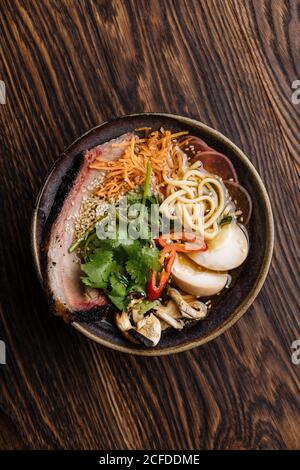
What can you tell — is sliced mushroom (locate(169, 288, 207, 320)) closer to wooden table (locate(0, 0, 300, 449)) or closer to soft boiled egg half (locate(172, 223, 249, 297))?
soft boiled egg half (locate(172, 223, 249, 297))

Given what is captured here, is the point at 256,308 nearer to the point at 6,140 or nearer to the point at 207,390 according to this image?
the point at 207,390

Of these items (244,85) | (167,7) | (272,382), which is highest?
(167,7)

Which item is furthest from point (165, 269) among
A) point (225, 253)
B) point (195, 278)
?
point (225, 253)

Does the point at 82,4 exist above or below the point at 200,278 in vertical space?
above

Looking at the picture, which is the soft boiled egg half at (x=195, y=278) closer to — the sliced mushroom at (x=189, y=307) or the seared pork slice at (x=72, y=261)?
the sliced mushroom at (x=189, y=307)

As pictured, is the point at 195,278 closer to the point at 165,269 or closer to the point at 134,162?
the point at 165,269

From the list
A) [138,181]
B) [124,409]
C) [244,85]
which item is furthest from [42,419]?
[244,85]
